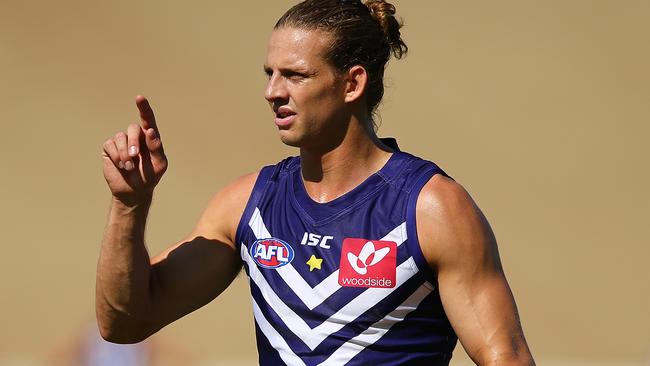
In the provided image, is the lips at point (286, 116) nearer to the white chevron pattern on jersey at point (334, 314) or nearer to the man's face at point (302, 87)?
the man's face at point (302, 87)

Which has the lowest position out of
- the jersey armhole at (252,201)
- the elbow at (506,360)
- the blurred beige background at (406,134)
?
the blurred beige background at (406,134)

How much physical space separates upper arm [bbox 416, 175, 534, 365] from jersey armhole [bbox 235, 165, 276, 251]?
668 millimetres

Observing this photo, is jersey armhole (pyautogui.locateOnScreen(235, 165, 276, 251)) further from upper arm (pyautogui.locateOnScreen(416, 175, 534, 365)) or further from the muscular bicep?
upper arm (pyautogui.locateOnScreen(416, 175, 534, 365))

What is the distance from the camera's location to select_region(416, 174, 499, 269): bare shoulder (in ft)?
12.4

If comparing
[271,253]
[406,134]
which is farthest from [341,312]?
[406,134]

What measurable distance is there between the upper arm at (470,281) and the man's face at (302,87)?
18.6 inches

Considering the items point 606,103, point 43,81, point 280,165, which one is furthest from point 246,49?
point 280,165

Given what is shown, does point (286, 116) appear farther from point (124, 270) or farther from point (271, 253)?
point (124, 270)

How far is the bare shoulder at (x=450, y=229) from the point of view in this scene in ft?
12.4

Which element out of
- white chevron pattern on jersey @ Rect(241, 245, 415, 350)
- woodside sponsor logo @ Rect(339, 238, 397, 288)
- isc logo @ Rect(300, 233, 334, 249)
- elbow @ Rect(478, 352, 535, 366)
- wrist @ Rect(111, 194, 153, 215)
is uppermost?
wrist @ Rect(111, 194, 153, 215)

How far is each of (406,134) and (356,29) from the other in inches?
485

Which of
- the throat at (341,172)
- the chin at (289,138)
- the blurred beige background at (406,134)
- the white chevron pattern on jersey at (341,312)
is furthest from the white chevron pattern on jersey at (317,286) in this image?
the blurred beige background at (406,134)

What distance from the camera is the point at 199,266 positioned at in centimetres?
426

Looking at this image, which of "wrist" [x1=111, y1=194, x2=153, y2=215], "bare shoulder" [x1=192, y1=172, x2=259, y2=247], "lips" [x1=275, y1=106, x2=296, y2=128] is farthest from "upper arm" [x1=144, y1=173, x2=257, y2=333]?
"lips" [x1=275, y1=106, x2=296, y2=128]
